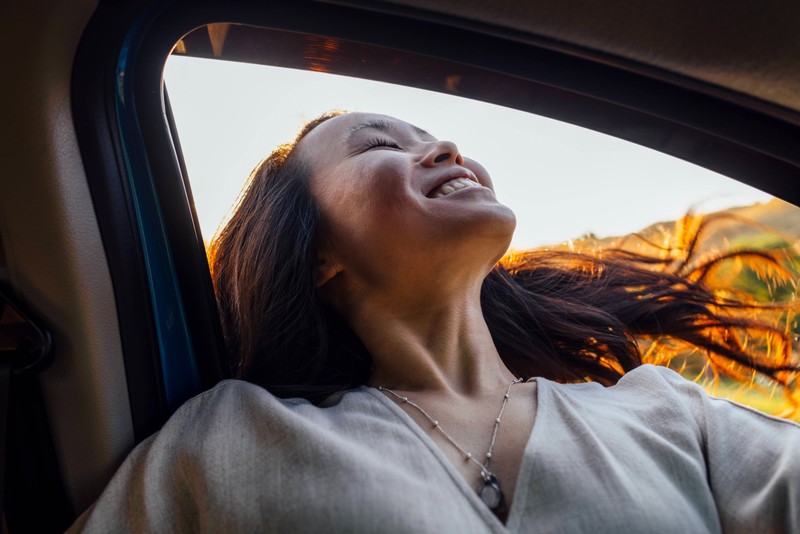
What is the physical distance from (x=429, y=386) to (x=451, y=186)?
1.79ft

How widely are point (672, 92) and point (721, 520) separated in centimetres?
87

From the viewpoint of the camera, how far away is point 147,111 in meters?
1.31

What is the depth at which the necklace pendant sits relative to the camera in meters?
1.15

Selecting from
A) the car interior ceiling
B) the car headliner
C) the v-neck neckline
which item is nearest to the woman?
the v-neck neckline

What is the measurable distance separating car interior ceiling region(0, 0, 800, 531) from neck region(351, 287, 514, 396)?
60 centimetres

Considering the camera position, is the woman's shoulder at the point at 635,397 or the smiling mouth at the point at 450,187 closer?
the woman's shoulder at the point at 635,397

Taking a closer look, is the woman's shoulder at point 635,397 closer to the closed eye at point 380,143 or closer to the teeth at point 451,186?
the teeth at point 451,186

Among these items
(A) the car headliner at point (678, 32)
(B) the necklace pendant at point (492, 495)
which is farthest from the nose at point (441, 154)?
(B) the necklace pendant at point (492, 495)

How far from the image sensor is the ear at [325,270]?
1.79 metres

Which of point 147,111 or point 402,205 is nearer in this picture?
point 147,111

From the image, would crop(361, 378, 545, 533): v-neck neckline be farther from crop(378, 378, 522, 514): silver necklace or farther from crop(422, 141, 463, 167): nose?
crop(422, 141, 463, 167): nose

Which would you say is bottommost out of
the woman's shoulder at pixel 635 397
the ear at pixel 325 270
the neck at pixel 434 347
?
the woman's shoulder at pixel 635 397

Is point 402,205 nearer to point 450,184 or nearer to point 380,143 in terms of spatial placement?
point 450,184

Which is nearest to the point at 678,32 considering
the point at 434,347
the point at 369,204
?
the point at 369,204
